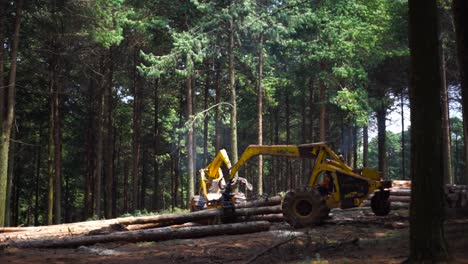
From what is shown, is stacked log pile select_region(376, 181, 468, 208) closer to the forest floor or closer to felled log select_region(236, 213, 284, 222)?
the forest floor

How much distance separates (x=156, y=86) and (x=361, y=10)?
1472 cm

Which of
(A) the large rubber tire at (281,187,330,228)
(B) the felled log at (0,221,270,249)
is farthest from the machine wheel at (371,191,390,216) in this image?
(B) the felled log at (0,221,270,249)

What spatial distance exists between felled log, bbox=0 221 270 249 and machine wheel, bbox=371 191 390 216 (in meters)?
4.20

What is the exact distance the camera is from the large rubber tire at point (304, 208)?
13039mm

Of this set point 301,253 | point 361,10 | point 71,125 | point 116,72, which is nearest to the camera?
point 301,253

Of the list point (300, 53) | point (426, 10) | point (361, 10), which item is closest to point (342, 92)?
point (300, 53)

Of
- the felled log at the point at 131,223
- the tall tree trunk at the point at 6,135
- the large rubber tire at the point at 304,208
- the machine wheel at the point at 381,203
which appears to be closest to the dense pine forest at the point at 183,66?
the tall tree trunk at the point at 6,135

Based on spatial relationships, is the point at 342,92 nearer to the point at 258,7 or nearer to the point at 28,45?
→ the point at 258,7

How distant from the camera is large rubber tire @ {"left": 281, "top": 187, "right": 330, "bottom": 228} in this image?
13.0 m

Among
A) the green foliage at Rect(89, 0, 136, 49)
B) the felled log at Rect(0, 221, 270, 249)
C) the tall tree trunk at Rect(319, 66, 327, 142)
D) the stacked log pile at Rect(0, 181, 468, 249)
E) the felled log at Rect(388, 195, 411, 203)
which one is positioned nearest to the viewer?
the felled log at Rect(0, 221, 270, 249)

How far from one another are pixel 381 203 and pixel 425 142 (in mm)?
8928

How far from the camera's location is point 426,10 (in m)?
6.53

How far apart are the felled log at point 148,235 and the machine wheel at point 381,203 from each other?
13.8 feet

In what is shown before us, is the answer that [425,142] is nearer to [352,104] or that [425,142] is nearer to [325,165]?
[325,165]
